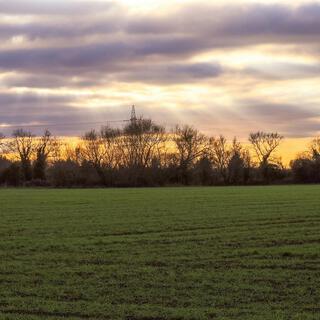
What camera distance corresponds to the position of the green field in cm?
1044

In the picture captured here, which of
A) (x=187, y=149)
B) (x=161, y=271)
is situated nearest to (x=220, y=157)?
(x=187, y=149)

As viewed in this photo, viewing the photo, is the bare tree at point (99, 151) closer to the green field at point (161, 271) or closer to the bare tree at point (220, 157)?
the bare tree at point (220, 157)

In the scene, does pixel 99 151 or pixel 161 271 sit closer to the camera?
pixel 161 271

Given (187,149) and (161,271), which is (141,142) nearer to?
(187,149)

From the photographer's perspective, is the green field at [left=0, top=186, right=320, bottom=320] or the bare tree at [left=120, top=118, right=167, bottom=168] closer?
the green field at [left=0, top=186, right=320, bottom=320]

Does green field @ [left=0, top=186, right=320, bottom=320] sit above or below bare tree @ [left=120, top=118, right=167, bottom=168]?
below

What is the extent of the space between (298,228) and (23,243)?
10.8 meters

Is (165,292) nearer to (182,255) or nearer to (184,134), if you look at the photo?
(182,255)

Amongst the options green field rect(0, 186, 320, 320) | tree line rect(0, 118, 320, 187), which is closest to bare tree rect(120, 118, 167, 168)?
tree line rect(0, 118, 320, 187)

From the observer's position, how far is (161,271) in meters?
14.3

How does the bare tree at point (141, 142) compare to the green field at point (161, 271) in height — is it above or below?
above

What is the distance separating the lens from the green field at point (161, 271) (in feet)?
34.2

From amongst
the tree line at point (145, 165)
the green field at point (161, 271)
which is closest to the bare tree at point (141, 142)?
the tree line at point (145, 165)

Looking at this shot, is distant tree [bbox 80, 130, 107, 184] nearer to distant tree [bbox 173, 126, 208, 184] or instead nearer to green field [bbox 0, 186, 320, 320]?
distant tree [bbox 173, 126, 208, 184]
